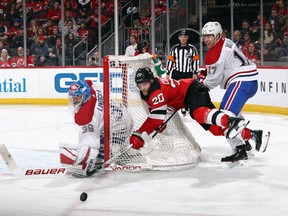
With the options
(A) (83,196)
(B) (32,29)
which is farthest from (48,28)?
(A) (83,196)

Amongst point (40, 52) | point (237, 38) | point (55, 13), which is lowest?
point (40, 52)

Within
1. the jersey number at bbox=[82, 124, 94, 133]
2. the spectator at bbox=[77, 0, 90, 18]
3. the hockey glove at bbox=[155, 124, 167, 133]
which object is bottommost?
the hockey glove at bbox=[155, 124, 167, 133]

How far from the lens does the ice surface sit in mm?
3693

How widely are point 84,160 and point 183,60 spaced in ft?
11.3

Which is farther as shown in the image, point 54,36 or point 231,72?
point 54,36

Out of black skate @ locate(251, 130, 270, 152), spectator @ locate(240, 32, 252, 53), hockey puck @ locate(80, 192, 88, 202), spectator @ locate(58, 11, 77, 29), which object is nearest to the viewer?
hockey puck @ locate(80, 192, 88, 202)

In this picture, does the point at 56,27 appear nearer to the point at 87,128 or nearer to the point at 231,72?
the point at 231,72

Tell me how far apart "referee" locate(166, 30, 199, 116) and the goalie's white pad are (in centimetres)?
333

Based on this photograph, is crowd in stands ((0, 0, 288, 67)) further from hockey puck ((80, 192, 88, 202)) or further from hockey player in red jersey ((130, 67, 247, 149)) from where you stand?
hockey puck ((80, 192, 88, 202))

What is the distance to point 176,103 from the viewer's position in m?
4.80

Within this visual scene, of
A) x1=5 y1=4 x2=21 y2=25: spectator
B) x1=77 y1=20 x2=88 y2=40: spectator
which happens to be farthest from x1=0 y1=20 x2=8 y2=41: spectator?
x1=77 y1=20 x2=88 y2=40: spectator

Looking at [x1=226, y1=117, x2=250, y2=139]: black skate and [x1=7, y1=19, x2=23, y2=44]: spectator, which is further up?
[x1=7, y1=19, x2=23, y2=44]: spectator

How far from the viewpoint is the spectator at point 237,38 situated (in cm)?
1005

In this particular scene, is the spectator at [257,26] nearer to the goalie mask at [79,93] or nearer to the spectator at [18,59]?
the spectator at [18,59]
